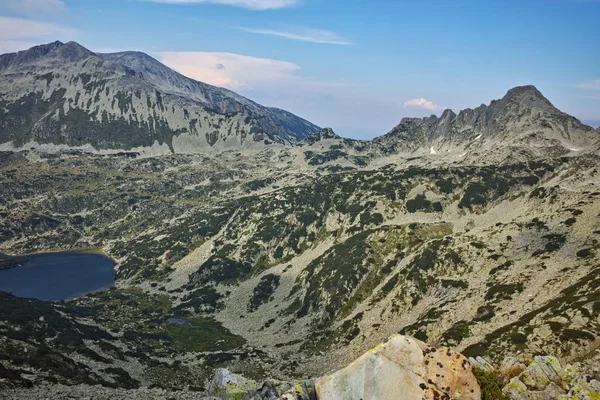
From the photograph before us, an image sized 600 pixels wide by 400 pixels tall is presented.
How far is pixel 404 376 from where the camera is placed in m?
23.9

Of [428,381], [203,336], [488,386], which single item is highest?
[428,381]

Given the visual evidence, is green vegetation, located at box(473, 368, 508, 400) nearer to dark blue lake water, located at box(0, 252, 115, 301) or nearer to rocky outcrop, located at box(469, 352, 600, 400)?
rocky outcrop, located at box(469, 352, 600, 400)

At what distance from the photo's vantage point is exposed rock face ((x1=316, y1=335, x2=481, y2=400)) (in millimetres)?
23609

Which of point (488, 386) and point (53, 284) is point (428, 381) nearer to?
point (488, 386)

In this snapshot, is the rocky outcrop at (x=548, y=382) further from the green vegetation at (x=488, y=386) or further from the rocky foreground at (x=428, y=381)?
the green vegetation at (x=488, y=386)

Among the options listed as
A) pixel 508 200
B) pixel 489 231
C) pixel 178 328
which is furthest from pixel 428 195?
pixel 178 328

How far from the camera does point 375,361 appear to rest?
81.1 feet

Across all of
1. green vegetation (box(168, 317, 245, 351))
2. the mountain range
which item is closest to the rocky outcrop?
the mountain range

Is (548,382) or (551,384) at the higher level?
(548,382)

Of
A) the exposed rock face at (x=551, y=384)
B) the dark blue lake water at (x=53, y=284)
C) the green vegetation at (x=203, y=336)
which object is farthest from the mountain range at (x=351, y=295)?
the dark blue lake water at (x=53, y=284)

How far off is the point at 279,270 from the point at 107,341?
73859mm

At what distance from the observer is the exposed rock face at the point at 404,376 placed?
2361 centimetres

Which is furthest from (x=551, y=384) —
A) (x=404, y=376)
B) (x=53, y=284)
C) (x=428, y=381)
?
(x=53, y=284)

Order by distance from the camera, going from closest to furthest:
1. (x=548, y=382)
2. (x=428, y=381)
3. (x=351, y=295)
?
(x=428, y=381), (x=548, y=382), (x=351, y=295)
